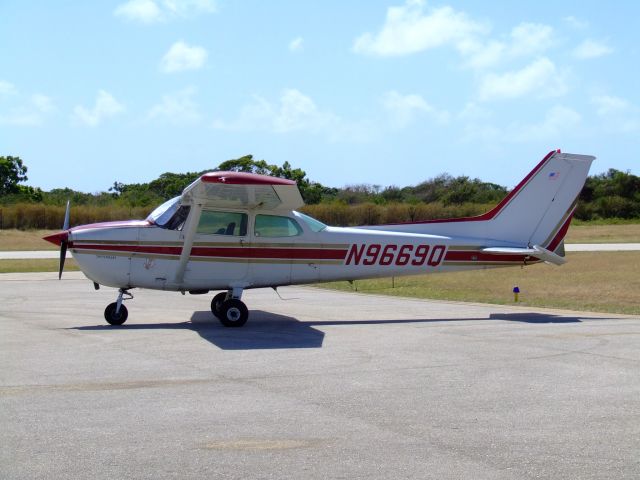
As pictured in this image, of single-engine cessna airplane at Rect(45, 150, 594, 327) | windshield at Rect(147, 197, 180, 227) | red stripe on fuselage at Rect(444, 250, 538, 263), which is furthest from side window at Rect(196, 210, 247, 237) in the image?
red stripe on fuselage at Rect(444, 250, 538, 263)

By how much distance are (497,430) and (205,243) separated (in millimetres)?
8186

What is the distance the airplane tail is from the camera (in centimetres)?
1496

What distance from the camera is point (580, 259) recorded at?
30.4 meters

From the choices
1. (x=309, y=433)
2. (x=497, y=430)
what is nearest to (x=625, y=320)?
(x=497, y=430)

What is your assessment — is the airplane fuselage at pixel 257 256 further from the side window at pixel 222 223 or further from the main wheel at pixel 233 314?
the main wheel at pixel 233 314

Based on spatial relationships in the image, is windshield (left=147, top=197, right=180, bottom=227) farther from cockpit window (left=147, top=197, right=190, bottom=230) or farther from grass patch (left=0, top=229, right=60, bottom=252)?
grass patch (left=0, top=229, right=60, bottom=252)

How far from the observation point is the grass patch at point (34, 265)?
29453mm

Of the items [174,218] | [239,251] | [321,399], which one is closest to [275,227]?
[239,251]

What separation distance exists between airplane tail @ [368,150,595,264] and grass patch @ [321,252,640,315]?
9.07ft

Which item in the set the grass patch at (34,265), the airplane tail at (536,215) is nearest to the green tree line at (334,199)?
the grass patch at (34,265)

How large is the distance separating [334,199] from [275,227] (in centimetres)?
4973

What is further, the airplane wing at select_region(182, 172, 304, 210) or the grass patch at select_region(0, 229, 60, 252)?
the grass patch at select_region(0, 229, 60, 252)

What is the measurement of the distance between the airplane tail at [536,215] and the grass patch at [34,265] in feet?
57.3

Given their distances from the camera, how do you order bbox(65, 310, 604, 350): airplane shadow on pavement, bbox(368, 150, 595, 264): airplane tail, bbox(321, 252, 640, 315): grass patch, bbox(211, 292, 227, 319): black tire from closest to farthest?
bbox(65, 310, 604, 350): airplane shadow on pavement < bbox(211, 292, 227, 319): black tire < bbox(368, 150, 595, 264): airplane tail < bbox(321, 252, 640, 315): grass patch
